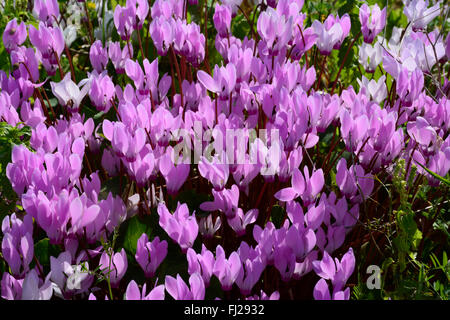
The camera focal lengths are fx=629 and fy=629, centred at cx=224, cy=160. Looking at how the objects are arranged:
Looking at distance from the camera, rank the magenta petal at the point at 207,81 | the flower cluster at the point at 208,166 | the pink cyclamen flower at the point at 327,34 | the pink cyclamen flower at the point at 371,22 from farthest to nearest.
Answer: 1. the pink cyclamen flower at the point at 371,22
2. the pink cyclamen flower at the point at 327,34
3. the magenta petal at the point at 207,81
4. the flower cluster at the point at 208,166

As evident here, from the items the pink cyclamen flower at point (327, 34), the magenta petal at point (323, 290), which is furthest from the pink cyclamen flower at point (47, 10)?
the magenta petal at point (323, 290)

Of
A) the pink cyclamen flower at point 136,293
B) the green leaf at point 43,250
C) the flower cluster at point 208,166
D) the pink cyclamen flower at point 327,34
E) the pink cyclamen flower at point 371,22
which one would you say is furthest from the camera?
the pink cyclamen flower at point 371,22

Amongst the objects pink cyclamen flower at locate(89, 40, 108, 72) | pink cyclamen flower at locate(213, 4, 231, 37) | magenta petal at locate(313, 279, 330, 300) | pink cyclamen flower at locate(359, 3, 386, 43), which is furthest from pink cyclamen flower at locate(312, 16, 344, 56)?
magenta petal at locate(313, 279, 330, 300)

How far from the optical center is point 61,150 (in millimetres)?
1722

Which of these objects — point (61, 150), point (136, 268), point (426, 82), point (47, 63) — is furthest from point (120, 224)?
→ point (426, 82)

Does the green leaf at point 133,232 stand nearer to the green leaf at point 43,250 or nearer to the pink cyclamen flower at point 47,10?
the green leaf at point 43,250

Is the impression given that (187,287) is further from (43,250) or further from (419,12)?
(419,12)

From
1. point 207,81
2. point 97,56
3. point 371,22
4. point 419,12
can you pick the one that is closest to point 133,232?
point 207,81

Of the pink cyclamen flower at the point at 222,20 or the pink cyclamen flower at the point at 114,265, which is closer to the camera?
the pink cyclamen flower at the point at 114,265

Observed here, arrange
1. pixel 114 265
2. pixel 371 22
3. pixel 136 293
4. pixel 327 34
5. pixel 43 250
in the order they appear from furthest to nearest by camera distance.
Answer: pixel 371 22
pixel 327 34
pixel 43 250
pixel 114 265
pixel 136 293

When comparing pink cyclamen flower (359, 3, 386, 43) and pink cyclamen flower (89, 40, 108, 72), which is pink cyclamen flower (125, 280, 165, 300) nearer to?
pink cyclamen flower (89, 40, 108, 72)

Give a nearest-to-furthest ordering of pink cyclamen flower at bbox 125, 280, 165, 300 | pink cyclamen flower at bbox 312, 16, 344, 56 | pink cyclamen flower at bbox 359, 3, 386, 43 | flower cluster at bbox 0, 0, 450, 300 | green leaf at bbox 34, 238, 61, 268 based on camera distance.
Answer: pink cyclamen flower at bbox 125, 280, 165, 300
flower cluster at bbox 0, 0, 450, 300
green leaf at bbox 34, 238, 61, 268
pink cyclamen flower at bbox 312, 16, 344, 56
pink cyclamen flower at bbox 359, 3, 386, 43

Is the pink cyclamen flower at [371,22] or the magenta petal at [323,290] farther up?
the pink cyclamen flower at [371,22]

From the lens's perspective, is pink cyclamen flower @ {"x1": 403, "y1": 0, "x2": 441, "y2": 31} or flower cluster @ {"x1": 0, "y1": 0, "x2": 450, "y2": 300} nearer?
flower cluster @ {"x1": 0, "y1": 0, "x2": 450, "y2": 300}
